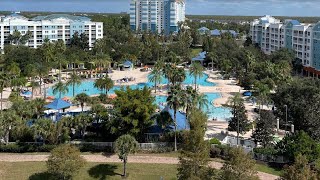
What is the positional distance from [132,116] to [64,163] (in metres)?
8.09

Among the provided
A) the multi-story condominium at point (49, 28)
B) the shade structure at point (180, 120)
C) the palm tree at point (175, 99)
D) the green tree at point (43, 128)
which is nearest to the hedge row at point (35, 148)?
the green tree at point (43, 128)

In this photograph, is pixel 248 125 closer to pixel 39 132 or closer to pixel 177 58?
pixel 39 132

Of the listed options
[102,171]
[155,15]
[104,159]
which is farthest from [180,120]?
[155,15]

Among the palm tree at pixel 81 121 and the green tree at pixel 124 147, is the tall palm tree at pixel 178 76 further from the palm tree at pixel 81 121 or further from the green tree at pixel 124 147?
the green tree at pixel 124 147

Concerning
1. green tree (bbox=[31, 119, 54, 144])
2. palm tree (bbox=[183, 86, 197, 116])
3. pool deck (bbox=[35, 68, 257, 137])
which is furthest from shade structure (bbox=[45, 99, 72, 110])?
pool deck (bbox=[35, 68, 257, 137])

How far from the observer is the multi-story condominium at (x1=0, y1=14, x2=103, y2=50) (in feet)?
323

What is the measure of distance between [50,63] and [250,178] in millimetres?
55792

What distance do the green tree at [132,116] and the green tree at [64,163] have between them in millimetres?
6421

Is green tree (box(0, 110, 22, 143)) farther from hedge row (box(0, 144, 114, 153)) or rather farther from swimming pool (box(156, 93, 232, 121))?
swimming pool (box(156, 93, 232, 121))

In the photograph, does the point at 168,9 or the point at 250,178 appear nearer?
the point at 250,178

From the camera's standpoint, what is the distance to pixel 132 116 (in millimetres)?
33906

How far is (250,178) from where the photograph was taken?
2394 cm

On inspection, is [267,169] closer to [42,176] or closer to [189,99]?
[189,99]

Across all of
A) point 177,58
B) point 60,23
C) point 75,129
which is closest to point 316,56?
point 177,58
